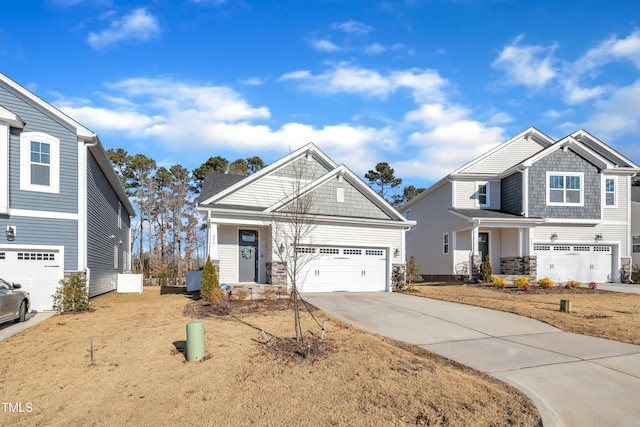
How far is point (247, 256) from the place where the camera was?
691 inches

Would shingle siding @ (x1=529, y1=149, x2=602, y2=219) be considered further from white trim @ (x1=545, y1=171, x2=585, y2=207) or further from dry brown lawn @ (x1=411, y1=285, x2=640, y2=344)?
dry brown lawn @ (x1=411, y1=285, x2=640, y2=344)

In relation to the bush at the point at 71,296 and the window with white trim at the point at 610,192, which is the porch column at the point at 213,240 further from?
the window with white trim at the point at 610,192

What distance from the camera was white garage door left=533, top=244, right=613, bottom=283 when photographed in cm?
2236

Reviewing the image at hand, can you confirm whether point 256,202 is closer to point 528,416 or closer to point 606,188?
point 528,416

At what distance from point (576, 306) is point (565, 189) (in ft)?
36.9

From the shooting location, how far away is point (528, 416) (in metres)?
4.53

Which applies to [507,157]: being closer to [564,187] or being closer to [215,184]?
[564,187]

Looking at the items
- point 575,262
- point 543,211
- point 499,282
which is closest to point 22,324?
point 499,282

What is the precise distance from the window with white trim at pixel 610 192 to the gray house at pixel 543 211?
0.05 m

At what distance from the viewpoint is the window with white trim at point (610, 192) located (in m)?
23.3

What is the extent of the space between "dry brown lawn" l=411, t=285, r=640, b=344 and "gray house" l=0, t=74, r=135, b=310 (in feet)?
43.9

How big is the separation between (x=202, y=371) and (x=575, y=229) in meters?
23.0

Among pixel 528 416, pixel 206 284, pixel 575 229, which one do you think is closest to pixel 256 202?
pixel 206 284

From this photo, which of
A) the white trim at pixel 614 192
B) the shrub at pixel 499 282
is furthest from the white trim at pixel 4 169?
the white trim at pixel 614 192
